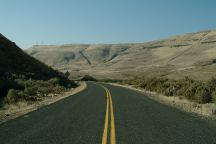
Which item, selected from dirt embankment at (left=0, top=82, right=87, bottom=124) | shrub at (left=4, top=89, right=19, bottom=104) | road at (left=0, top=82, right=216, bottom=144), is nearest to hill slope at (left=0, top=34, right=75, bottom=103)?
shrub at (left=4, top=89, right=19, bottom=104)

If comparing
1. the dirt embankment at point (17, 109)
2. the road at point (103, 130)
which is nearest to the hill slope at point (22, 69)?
the dirt embankment at point (17, 109)

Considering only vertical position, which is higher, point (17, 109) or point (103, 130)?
point (103, 130)

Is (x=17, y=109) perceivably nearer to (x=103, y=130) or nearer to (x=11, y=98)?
(x=11, y=98)

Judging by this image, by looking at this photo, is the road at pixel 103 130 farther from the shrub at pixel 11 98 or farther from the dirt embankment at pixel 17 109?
the shrub at pixel 11 98

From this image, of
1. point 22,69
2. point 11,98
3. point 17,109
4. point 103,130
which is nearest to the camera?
point 103,130

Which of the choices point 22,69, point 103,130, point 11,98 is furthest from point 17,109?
point 22,69

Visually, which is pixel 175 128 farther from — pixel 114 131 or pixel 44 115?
pixel 44 115

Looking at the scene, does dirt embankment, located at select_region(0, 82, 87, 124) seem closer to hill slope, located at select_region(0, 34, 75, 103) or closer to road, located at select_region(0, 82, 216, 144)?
road, located at select_region(0, 82, 216, 144)

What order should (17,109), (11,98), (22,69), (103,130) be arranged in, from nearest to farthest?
1. (103,130)
2. (17,109)
3. (11,98)
4. (22,69)

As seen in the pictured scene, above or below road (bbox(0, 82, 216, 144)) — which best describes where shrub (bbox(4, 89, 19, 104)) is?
above

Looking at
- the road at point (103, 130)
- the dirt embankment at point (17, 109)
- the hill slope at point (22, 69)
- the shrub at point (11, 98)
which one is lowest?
the dirt embankment at point (17, 109)

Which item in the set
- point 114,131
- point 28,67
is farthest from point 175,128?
point 28,67

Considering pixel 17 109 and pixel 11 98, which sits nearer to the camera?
pixel 17 109

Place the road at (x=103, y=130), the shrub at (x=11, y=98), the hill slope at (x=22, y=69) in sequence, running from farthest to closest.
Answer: the hill slope at (x=22, y=69), the shrub at (x=11, y=98), the road at (x=103, y=130)
